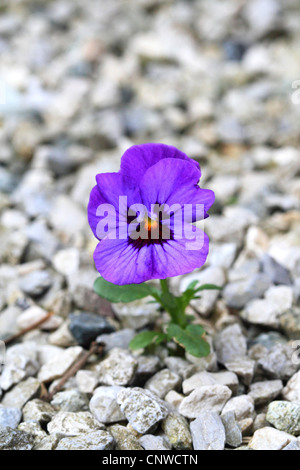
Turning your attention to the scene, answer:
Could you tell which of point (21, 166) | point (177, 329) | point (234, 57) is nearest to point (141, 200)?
point (177, 329)

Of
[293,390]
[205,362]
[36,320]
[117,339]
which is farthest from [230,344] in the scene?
[36,320]

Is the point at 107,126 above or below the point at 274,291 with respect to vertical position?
above

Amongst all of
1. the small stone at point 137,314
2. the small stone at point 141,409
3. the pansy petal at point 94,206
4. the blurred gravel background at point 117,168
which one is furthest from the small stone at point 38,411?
the pansy petal at point 94,206

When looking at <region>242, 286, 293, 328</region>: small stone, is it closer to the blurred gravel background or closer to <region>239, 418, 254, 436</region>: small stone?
the blurred gravel background

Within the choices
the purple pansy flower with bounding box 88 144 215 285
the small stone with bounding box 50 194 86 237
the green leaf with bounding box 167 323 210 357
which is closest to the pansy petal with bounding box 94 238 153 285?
the purple pansy flower with bounding box 88 144 215 285

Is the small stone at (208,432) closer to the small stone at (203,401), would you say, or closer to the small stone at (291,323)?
the small stone at (203,401)
